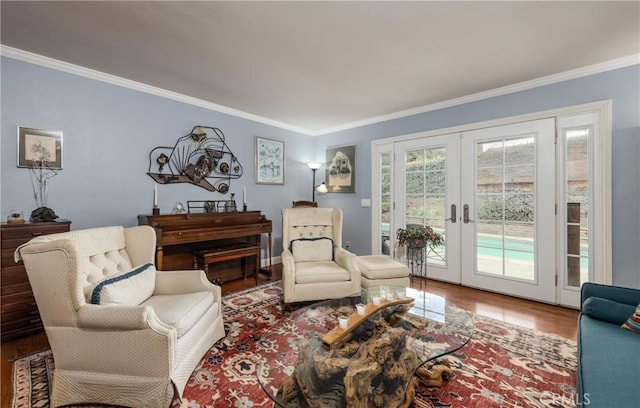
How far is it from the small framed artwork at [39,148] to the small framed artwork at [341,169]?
353 cm

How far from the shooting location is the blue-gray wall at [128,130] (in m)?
2.42

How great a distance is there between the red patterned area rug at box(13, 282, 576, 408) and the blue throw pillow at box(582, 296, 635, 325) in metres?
0.43

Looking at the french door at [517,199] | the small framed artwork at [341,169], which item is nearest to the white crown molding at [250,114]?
the french door at [517,199]

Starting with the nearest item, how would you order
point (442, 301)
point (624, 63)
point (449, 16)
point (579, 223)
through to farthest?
point (449, 16) → point (442, 301) → point (624, 63) → point (579, 223)

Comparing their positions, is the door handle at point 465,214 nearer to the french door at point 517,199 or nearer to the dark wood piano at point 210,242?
the french door at point 517,199

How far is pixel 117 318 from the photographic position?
1380 millimetres

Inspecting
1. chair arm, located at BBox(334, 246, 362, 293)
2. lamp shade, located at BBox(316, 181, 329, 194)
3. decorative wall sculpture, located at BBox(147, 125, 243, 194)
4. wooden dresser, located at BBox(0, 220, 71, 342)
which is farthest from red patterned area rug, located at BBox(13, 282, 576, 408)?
lamp shade, located at BBox(316, 181, 329, 194)

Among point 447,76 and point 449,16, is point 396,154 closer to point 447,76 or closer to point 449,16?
point 447,76

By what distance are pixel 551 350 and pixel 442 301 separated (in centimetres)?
84

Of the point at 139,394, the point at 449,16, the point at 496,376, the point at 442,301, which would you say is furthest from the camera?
the point at 442,301

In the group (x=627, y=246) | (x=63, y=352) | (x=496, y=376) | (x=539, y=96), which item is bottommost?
(x=496, y=376)

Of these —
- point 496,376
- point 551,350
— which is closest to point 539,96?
point 551,350

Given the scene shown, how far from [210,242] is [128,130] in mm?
1641

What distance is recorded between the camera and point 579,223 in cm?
277
